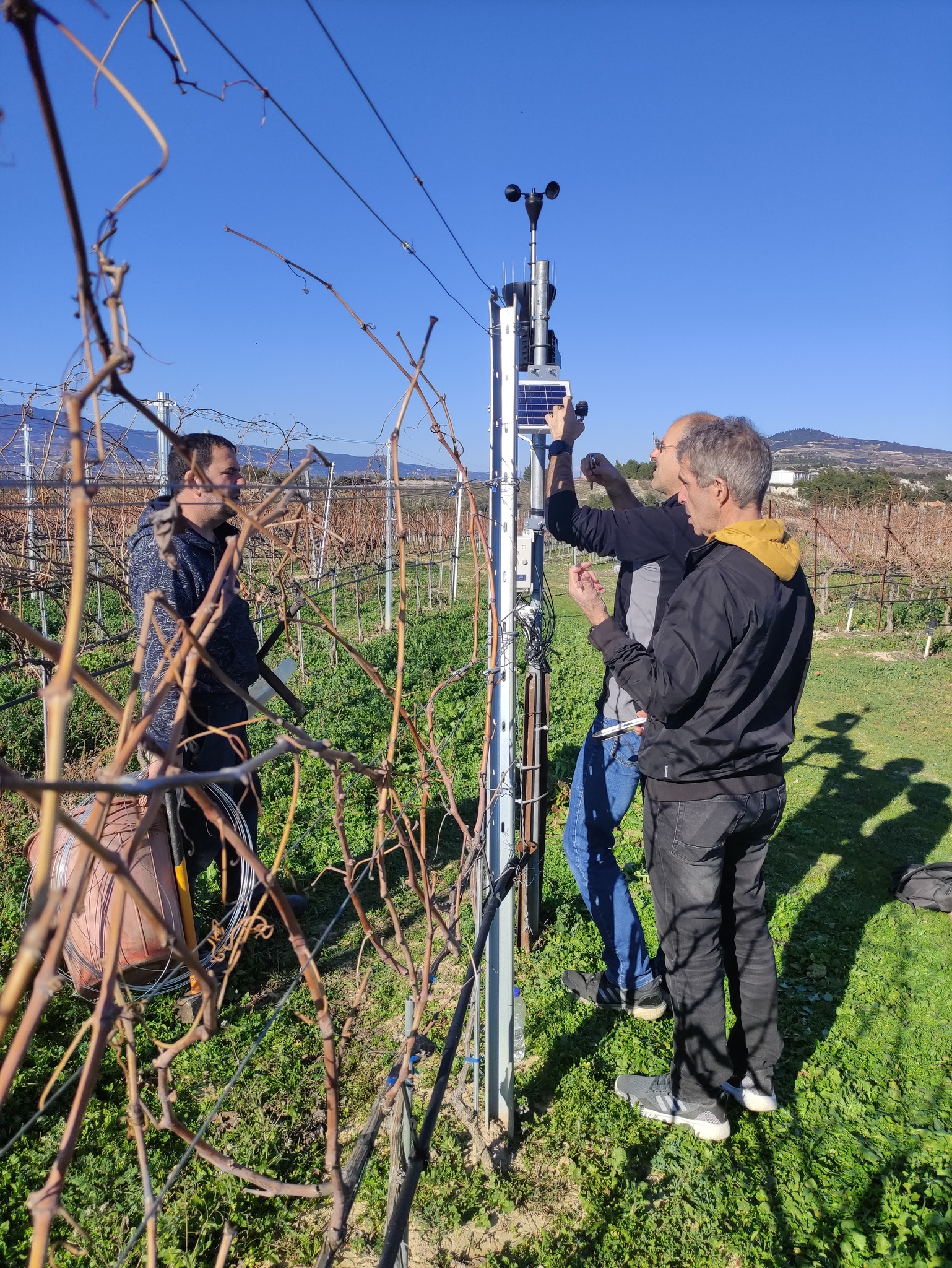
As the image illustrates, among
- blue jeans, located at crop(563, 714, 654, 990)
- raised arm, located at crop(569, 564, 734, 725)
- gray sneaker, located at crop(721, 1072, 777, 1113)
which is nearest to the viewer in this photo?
raised arm, located at crop(569, 564, 734, 725)

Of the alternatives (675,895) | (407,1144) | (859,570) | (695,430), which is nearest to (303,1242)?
(407,1144)

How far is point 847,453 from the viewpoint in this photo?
265ft

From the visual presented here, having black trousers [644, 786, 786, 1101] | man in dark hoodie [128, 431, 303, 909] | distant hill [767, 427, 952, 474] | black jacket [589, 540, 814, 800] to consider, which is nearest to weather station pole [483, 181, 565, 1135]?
black jacket [589, 540, 814, 800]

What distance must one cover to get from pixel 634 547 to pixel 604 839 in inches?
40.7

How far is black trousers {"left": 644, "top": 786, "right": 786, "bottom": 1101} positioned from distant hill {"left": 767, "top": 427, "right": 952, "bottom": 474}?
6601 centimetres

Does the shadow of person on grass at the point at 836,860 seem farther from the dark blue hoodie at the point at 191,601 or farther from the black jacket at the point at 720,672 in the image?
the dark blue hoodie at the point at 191,601

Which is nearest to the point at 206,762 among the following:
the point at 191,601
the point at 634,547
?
the point at 191,601

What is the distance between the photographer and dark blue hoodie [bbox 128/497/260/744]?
2221mm

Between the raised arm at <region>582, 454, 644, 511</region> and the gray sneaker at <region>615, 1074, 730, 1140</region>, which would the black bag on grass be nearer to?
the gray sneaker at <region>615, 1074, 730, 1140</region>

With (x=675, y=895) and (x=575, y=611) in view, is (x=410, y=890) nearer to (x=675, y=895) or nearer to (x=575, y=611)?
(x=675, y=895)

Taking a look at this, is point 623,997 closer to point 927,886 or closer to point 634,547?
point 634,547

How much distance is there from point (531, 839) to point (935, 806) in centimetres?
357

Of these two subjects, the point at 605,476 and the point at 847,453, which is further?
the point at 847,453

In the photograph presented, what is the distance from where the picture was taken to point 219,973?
2789 mm
